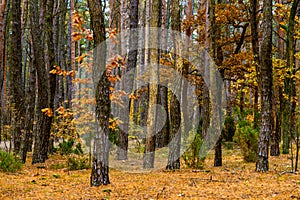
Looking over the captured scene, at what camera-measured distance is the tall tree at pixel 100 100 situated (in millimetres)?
6629

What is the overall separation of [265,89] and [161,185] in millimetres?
3429

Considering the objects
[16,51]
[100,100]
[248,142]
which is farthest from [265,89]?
[16,51]

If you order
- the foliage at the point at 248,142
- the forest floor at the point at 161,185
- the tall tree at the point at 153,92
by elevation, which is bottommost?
the forest floor at the point at 161,185

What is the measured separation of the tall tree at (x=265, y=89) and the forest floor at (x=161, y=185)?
0.48 meters

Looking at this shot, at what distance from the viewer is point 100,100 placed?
6641mm

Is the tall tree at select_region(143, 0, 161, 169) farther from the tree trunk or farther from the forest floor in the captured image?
the tree trunk

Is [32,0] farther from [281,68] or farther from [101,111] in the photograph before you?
[281,68]

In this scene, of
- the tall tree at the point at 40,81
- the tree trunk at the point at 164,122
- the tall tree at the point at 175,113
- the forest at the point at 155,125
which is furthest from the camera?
the tree trunk at the point at 164,122

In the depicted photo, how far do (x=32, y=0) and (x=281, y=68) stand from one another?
24.7 feet

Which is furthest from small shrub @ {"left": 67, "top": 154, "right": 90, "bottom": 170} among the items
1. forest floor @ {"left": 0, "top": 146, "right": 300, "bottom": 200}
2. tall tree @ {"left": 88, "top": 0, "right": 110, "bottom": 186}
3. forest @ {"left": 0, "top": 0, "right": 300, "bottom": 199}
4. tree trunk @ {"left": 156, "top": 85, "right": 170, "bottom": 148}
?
tall tree @ {"left": 88, "top": 0, "right": 110, "bottom": 186}

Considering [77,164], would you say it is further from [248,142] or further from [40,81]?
[248,142]

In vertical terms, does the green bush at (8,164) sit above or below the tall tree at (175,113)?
below

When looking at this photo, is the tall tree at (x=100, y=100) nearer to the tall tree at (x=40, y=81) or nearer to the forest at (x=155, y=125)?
the forest at (x=155, y=125)

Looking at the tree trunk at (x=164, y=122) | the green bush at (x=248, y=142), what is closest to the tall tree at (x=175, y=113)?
the tree trunk at (x=164, y=122)
